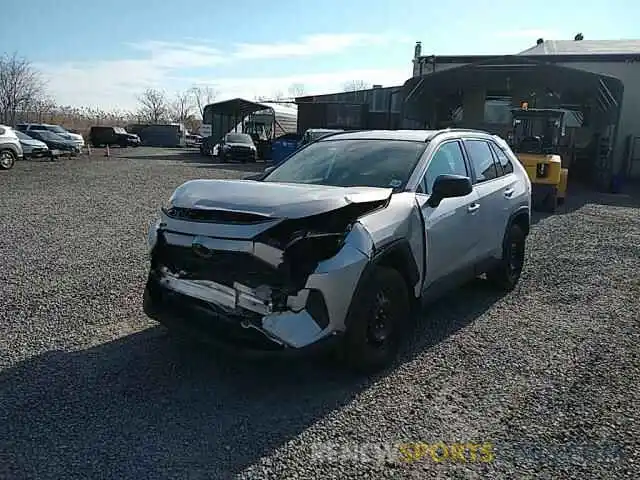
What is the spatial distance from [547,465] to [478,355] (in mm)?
1480

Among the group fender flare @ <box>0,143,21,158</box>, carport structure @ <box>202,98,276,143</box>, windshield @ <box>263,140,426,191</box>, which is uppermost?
carport structure @ <box>202,98,276,143</box>

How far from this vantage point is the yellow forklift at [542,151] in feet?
43.4

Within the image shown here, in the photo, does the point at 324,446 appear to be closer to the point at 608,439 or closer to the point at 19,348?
the point at 608,439

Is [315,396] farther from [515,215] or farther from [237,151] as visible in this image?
[237,151]

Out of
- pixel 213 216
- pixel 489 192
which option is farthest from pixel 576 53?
pixel 213 216

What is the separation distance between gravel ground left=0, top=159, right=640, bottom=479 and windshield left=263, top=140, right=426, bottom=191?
4.71 ft

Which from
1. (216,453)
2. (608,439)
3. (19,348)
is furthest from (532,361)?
(19,348)

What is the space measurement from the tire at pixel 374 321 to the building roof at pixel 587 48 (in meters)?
27.0

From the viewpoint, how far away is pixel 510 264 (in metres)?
6.08

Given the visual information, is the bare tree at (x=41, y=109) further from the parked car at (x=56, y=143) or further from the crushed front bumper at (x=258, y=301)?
the crushed front bumper at (x=258, y=301)

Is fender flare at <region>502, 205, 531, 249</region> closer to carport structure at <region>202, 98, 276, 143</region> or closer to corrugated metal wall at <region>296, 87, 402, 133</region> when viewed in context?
corrugated metal wall at <region>296, 87, 402, 133</region>

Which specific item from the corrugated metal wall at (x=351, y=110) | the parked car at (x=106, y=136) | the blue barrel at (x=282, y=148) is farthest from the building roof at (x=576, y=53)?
the parked car at (x=106, y=136)

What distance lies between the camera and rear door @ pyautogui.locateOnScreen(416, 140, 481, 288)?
437 cm

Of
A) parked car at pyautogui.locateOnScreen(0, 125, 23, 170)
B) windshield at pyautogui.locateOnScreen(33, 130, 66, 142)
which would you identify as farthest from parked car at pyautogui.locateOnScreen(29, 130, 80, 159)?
parked car at pyautogui.locateOnScreen(0, 125, 23, 170)
